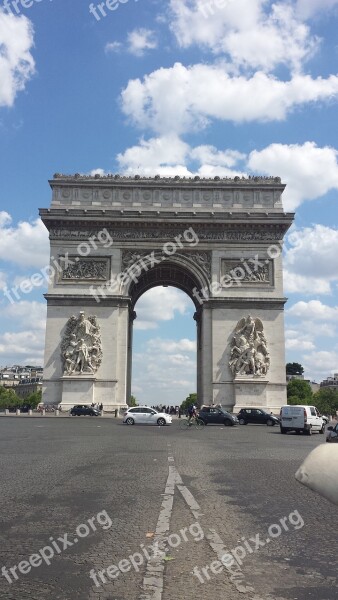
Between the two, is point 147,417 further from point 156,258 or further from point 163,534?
point 163,534

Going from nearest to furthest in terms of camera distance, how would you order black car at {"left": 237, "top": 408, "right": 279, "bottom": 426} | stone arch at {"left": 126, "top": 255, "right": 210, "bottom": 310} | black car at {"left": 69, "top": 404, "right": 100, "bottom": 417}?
black car at {"left": 237, "top": 408, "right": 279, "bottom": 426}
black car at {"left": 69, "top": 404, "right": 100, "bottom": 417}
stone arch at {"left": 126, "top": 255, "right": 210, "bottom": 310}

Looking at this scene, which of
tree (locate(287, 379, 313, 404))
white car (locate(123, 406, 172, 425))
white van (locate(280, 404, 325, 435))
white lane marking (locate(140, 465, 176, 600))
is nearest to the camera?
white lane marking (locate(140, 465, 176, 600))

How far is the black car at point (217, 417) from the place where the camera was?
3331 centimetres

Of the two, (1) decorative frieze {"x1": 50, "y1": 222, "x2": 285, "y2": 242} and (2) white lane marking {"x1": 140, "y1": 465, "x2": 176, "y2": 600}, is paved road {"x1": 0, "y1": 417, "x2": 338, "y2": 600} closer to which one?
(2) white lane marking {"x1": 140, "y1": 465, "x2": 176, "y2": 600}

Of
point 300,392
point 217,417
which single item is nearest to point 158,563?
point 217,417

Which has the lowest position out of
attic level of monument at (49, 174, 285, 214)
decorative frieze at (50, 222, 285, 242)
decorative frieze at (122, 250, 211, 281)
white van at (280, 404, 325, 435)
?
white van at (280, 404, 325, 435)

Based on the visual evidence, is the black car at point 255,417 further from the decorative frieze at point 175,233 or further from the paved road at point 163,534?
the paved road at point 163,534

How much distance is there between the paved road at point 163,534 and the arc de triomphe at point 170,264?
28.5m

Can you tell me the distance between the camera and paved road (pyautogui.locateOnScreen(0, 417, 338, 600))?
4.22 meters

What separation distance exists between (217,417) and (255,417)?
8.67 ft

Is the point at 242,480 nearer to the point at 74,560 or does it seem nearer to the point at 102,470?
the point at 102,470

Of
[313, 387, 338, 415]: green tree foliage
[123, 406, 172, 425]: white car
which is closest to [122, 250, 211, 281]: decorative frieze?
[123, 406, 172, 425]: white car

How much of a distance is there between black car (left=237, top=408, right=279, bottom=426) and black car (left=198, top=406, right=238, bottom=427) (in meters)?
0.84

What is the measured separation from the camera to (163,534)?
18.6ft
